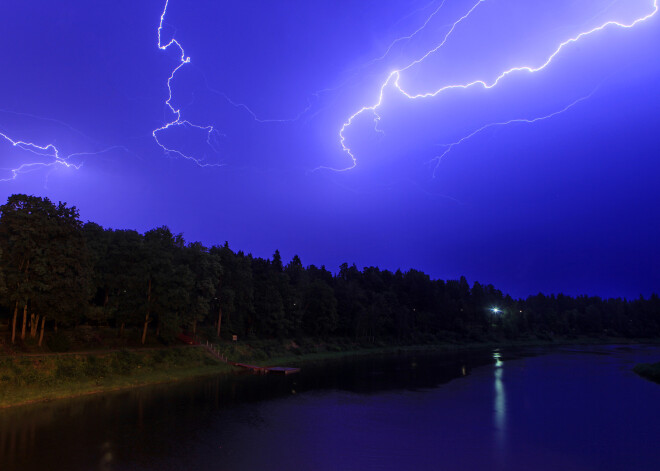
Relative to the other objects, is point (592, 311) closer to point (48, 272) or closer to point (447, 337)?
point (447, 337)

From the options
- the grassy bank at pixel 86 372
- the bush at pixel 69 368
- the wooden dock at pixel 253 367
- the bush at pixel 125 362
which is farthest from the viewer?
the wooden dock at pixel 253 367

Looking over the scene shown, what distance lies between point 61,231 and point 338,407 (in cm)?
3050

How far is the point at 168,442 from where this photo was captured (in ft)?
75.9

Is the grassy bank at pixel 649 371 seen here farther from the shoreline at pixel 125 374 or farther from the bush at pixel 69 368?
the bush at pixel 69 368

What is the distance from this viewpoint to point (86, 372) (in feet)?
124

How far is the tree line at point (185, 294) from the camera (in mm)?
38844

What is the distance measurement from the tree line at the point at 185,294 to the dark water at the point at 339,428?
40.6 feet

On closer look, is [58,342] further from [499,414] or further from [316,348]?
[316,348]

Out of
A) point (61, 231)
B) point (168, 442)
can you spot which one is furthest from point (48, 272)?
point (168, 442)

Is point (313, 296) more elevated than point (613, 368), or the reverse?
point (313, 296)

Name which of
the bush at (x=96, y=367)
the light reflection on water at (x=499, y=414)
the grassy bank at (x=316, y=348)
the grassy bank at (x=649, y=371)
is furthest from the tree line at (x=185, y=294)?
the grassy bank at (x=649, y=371)

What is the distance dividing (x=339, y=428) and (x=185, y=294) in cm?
3183

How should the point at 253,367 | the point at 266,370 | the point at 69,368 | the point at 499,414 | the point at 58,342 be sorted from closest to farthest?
the point at 499,414
the point at 69,368
the point at 58,342
the point at 266,370
the point at 253,367

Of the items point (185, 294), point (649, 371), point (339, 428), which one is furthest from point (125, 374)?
point (649, 371)
